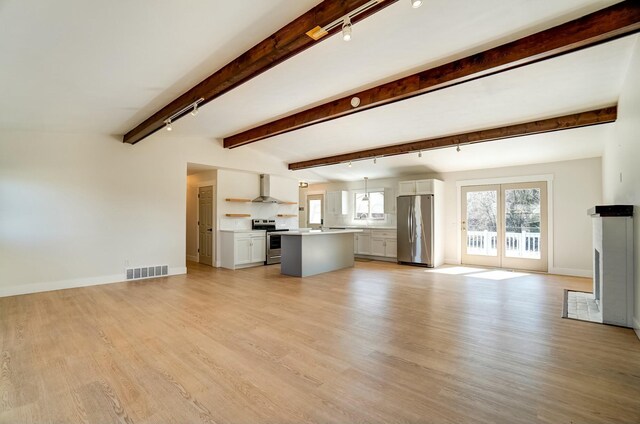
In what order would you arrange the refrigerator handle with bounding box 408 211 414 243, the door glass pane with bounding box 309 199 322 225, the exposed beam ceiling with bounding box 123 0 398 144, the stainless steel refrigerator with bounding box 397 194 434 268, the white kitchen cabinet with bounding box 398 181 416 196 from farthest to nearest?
the door glass pane with bounding box 309 199 322 225
the white kitchen cabinet with bounding box 398 181 416 196
the refrigerator handle with bounding box 408 211 414 243
the stainless steel refrigerator with bounding box 397 194 434 268
the exposed beam ceiling with bounding box 123 0 398 144

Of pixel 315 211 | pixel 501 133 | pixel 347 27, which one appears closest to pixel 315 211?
pixel 315 211

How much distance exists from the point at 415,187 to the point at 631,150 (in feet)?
15.4

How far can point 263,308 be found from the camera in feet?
12.9

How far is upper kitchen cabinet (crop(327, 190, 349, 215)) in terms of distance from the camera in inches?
380

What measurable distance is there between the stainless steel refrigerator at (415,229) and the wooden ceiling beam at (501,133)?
5.53 ft

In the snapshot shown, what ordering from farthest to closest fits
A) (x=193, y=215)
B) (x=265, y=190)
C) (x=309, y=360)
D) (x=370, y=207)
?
(x=370, y=207) < (x=193, y=215) < (x=265, y=190) < (x=309, y=360)

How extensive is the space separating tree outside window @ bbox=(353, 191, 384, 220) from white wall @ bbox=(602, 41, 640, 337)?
5490 mm

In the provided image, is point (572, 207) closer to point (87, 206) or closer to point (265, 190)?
point (265, 190)

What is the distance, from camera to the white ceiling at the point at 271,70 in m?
2.40

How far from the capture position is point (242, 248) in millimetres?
7047

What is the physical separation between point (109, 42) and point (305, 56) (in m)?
1.85

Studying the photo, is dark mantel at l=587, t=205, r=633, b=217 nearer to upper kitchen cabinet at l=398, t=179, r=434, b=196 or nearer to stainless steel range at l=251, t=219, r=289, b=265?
upper kitchen cabinet at l=398, t=179, r=434, b=196

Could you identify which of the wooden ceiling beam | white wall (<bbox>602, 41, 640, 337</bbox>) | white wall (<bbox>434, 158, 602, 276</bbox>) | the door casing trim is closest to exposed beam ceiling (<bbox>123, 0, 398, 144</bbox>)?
white wall (<bbox>602, 41, 640, 337</bbox>)

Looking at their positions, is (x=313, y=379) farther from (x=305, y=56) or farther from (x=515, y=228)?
(x=515, y=228)
